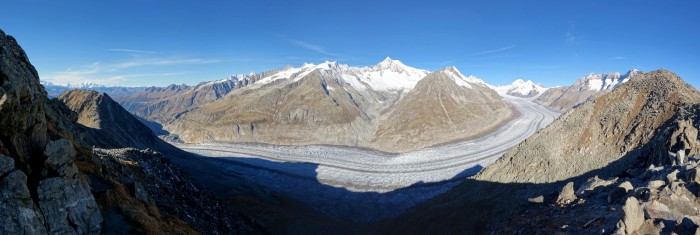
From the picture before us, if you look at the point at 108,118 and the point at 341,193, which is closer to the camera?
the point at 341,193

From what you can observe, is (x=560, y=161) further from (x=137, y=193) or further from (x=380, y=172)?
(x=380, y=172)

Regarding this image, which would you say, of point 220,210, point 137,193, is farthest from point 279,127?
point 137,193

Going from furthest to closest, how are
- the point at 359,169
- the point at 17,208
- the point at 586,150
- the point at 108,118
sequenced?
the point at 359,169, the point at 108,118, the point at 586,150, the point at 17,208

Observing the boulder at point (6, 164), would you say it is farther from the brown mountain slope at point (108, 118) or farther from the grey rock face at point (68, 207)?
the brown mountain slope at point (108, 118)

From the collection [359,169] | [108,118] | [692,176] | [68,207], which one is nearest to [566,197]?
[692,176]

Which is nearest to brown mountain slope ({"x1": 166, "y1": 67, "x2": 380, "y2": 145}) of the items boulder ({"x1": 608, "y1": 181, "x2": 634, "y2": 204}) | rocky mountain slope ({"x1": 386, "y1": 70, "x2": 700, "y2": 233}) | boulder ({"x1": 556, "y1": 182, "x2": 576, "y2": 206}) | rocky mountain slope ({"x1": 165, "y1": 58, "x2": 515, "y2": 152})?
rocky mountain slope ({"x1": 165, "y1": 58, "x2": 515, "y2": 152})

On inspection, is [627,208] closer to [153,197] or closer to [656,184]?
[656,184]

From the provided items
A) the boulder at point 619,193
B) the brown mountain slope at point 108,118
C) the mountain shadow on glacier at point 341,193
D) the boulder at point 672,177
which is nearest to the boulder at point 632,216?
the boulder at point 619,193

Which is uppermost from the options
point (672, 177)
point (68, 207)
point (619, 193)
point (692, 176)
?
point (692, 176)
